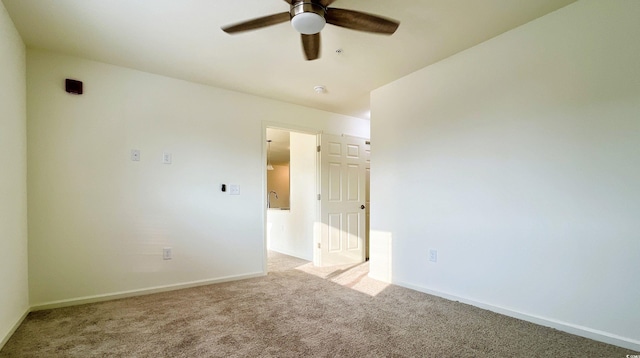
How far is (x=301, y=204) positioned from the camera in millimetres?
4797

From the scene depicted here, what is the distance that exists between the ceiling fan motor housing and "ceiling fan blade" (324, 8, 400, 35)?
6 centimetres

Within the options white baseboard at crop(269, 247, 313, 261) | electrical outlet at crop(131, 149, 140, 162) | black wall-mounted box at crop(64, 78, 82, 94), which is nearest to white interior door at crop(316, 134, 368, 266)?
white baseboard at crop(269, 247, 313, 261)

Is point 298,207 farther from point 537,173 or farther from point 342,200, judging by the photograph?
point 537,173

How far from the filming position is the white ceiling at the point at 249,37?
6.57ft

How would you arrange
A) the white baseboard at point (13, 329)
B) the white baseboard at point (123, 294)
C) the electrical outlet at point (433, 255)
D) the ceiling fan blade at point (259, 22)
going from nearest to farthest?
1. the ceiling fan blade at point (259, 22)
2. the white baseboard at point (13, 329)
3. the white baseboard at point (123, 294)
4. the electrical outlet at point (433, 255)

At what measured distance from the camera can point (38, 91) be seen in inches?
101

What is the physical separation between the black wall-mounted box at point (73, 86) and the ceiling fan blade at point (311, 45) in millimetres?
2224

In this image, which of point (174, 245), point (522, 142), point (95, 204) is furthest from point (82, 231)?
point (522, 142)

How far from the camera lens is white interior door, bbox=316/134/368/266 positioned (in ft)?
13.9

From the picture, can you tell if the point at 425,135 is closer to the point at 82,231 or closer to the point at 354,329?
the point at 354,329

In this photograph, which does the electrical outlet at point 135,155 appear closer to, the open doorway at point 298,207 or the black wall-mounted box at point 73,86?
the black wall-mounted box at point 73,86

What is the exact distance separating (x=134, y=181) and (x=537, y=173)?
12.0 ft

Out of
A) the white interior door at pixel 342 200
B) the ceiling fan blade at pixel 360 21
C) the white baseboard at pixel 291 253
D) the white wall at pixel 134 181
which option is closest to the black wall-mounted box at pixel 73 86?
the white wall at pixel 134 181

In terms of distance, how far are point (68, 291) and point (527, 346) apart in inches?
148
